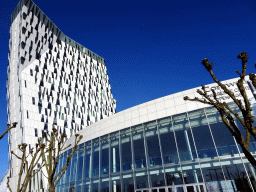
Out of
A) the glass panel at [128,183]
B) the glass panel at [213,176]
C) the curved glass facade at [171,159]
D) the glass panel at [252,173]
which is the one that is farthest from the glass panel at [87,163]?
the glass panel at [252,173]

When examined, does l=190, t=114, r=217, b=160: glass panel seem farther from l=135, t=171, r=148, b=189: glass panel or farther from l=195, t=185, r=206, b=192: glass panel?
l=135, t=171, r=148, b=189: glass panel

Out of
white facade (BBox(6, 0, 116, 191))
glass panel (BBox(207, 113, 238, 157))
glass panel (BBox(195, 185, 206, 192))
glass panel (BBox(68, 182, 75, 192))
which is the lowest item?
glass panel (BBox(195, 185, 206, 192))

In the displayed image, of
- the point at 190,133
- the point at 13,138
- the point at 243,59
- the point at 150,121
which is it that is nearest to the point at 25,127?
the point at 13,138

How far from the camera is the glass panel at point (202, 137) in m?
16.7

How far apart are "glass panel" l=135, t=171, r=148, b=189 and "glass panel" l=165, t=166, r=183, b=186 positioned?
2097 millimetres

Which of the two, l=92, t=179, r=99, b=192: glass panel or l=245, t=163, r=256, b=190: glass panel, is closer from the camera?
l=245, t=163, r=256, b=190: glass panel

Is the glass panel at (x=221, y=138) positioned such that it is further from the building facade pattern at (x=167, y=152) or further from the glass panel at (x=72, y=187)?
the glass panel at (x=72, y=187)

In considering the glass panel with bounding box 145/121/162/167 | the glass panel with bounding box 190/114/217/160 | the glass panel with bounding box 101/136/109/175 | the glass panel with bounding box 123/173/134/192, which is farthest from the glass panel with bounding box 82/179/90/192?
the glass panel with bounding box 190/114/217/160

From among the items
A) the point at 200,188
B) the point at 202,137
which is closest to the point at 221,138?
the point at 202,137

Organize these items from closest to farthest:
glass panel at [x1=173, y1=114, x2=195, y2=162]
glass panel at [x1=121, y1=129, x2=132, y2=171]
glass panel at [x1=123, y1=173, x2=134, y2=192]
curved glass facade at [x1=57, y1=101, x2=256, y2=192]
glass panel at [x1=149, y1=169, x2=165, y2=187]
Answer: curved glass facade at [x1=57, y1=101, x2=256, y2=192], glass panel at [x1=173, y1=114, x2=195, y2=162], glass panel at [x1=149, y1=169, x2=165, y2=187], glass panel at [x1=123, y1=173, x2=134, y2=192], glass panel at [x1=121, y1=129, x2=132, y2=171]

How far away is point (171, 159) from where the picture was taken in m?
18.0

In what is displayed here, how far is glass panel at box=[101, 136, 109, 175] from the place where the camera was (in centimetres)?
2149

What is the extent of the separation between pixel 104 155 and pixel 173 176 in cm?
843

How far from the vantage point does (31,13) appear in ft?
174
